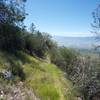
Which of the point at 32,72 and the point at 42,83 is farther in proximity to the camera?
the point at 32,72

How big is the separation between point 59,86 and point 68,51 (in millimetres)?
28103

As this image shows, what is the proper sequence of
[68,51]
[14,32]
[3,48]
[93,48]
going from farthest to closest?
1. [68,51]
2. [14,32]
3. [3,48]
4. [93,48]

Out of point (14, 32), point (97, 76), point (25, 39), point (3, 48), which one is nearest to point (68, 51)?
point (25, 39)

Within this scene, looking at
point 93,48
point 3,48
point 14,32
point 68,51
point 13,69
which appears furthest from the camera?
point 68,51

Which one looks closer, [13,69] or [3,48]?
[13,69]

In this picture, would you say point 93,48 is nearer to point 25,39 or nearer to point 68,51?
point 25,39

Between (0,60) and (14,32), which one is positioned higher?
(14,32)

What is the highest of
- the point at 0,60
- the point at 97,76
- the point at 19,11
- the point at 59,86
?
the point at 19,11

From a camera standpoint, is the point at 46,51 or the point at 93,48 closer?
the point at 93,48

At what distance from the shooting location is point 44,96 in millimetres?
18469

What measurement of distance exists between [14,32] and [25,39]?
4085 millimetres

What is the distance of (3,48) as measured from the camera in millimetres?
25891

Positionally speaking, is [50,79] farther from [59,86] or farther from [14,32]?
[14,32]

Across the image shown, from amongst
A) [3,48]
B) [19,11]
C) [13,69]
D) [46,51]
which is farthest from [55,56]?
[13,69]
